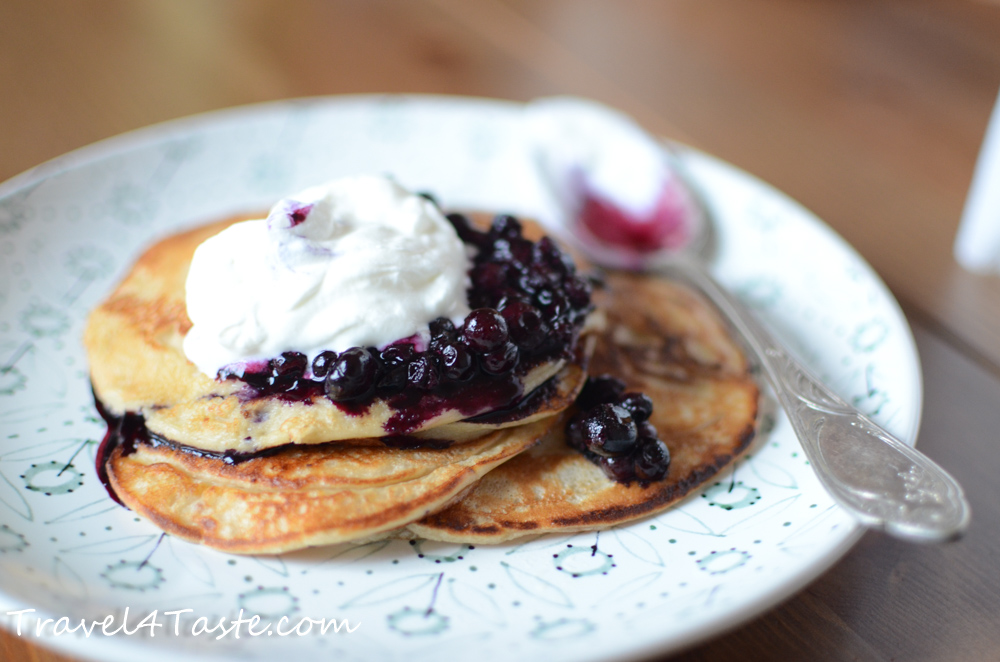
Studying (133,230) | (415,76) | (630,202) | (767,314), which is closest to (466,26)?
(415,76)

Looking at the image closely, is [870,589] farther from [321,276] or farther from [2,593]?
[2,593]

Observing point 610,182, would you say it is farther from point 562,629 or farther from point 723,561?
point 562,629

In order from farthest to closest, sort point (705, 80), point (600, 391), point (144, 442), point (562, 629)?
1. point (705, 80)
2. point (600, 391)
3. point (144, 442)
4. point (562, 629)

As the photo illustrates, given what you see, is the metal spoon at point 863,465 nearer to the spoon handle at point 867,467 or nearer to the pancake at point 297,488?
the spoon handle at point 867,467

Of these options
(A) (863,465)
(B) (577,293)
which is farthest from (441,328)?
(A) (863,465)

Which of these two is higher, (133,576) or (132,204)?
(132,204)

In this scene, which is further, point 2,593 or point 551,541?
point 551,541

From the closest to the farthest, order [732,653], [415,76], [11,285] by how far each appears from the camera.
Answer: [732,653] → [11,285] → [415,76]
